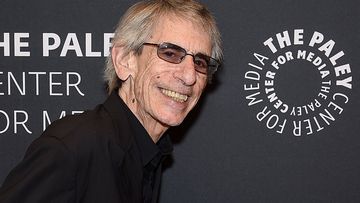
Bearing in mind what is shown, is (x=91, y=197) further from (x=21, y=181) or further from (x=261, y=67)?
(x=261, y=67)

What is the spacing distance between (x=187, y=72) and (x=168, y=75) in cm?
4

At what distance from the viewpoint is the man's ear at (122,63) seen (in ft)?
3.89

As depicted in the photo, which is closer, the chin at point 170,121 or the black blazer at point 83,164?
the black blazer at point 83,164

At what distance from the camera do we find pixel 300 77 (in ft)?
5.34

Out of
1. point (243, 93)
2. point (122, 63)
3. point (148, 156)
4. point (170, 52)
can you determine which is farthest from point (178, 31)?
point (243, 93)

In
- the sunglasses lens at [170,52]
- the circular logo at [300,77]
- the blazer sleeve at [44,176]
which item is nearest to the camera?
the blazer sleeve at [44,176]

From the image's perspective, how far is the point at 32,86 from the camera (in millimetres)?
1674

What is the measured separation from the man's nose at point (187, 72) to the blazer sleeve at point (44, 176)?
317 millimetres

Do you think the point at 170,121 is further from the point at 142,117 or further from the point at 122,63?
the point at 122,63

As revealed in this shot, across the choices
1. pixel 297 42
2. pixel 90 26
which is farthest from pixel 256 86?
pixel 90 26

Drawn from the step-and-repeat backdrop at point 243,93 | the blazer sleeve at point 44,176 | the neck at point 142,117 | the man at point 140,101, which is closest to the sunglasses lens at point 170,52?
the man at point 140,101

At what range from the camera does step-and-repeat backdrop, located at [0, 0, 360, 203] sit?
1627 millimetres

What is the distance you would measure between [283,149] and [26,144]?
81cm

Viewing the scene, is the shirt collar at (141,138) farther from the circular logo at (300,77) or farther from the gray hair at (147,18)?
the circular logo at (300,77)
